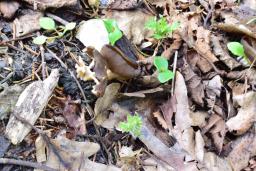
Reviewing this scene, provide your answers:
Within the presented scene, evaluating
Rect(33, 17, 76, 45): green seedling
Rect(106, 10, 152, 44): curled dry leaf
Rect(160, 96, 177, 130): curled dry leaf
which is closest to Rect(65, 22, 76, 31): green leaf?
Rect(33, 17, 76, 45): green seedling

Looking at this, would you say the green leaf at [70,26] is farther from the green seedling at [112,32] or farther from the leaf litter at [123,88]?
the green seedling at [112,32]

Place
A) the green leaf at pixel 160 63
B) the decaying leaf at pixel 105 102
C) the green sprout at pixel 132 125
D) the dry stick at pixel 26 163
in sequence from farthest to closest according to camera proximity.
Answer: the green leaf at pixel 160 63 → the decaying leaf at pixel 105 102 → the green sprout at pixel 132 125 → the dry stick at pixel 26 163

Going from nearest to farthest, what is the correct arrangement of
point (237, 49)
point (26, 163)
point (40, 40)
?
point (26, 163)
point (40, 40)
point (237, 49)

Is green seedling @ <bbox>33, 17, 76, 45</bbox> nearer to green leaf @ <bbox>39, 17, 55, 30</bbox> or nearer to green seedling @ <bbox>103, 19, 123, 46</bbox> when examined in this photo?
green leaf @ <bbox>39, 17, 55, 30</bbox>

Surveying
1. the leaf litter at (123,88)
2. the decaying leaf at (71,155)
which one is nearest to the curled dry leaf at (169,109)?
the leaf litter at (123,88)

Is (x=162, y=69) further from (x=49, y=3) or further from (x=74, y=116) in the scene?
(x=49, y=3)

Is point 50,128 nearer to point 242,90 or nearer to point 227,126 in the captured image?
point 227,126

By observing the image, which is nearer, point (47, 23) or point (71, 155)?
point (71, 155)

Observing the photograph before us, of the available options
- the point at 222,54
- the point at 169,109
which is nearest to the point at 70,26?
the point at 169,109
